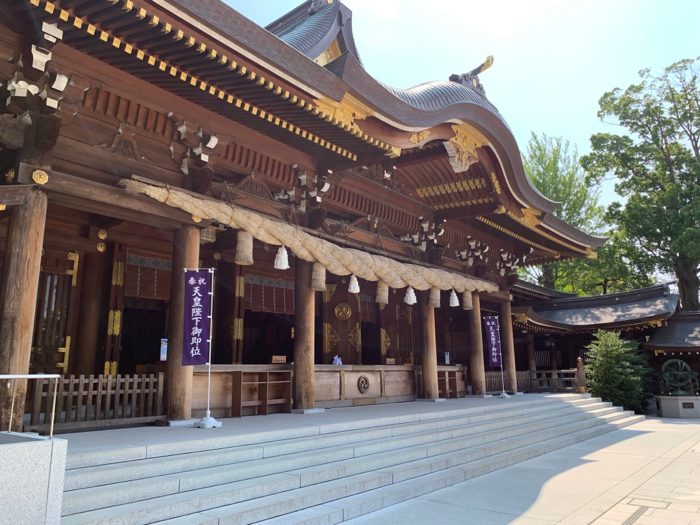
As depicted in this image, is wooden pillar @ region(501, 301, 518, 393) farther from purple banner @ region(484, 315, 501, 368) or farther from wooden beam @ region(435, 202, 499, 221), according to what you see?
wooden beam @ region(435, 202, 499, 221)

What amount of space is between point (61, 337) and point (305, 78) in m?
5.86

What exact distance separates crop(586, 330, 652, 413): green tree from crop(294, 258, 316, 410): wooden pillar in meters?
11.7

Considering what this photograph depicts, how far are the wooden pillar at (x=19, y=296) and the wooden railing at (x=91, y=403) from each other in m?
0.48

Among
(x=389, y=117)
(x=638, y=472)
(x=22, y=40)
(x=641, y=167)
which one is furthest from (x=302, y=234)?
(x=641, y=167)

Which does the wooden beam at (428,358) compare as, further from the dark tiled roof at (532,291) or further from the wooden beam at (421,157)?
the dark tiled roof at (532,291)

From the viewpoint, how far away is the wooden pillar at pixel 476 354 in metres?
13.6

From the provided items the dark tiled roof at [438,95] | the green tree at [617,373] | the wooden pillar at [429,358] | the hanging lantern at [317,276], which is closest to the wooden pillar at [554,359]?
the green tree at [617,373]

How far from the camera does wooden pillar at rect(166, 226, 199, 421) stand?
645cm

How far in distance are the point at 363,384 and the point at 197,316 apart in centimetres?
484

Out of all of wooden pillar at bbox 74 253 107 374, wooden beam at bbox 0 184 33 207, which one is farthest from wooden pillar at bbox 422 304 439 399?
wooden beam at bbox 0 184 33 207

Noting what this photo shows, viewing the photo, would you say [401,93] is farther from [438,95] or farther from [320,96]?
[320,96]

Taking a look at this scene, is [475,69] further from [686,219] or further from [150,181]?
[686,219]

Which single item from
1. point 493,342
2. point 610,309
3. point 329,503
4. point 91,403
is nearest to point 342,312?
point 493,342

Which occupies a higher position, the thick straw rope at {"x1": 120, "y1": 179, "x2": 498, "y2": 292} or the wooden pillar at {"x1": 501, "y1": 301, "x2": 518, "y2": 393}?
the thick straw rope at {"x1": 120, "y1": 179, "x2": 498, "y2": 292}
